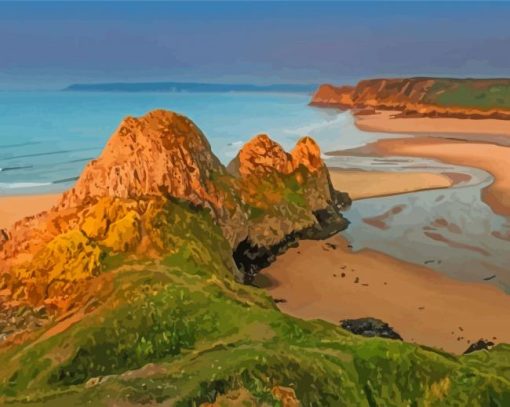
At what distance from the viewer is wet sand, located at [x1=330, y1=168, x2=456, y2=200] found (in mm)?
24219

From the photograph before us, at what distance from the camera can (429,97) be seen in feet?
318

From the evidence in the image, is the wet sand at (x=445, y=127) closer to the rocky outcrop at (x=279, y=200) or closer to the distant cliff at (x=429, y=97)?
the distant cliff at (x=429, y=97)

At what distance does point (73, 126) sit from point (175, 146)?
58520mm

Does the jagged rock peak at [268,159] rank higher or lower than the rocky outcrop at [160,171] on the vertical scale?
A: lower

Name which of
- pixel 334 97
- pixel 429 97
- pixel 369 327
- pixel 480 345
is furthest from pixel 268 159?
pixel 334 97

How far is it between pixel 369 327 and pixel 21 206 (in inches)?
659

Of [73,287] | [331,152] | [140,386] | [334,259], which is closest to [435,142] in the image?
[331,152]

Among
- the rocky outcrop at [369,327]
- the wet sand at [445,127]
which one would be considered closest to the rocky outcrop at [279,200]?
the rocky outcrop at [369,327]

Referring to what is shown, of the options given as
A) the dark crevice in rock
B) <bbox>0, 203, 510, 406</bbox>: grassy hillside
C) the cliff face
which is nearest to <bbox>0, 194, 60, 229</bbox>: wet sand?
the cliff face

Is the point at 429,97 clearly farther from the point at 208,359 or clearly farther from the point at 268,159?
the point at 208,359

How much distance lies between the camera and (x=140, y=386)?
16.5 ft

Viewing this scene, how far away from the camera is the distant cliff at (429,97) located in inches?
3351

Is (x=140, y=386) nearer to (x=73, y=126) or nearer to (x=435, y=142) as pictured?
(x=435, y=142)

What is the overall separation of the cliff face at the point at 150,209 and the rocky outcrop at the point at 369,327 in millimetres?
2432
